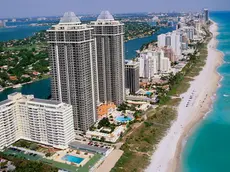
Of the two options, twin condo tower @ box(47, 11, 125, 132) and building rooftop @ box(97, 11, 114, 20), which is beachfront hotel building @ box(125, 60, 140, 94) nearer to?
building rooftop @ box(97, 11, 114, 20)

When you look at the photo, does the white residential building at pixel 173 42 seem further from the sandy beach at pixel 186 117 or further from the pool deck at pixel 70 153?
the pool deck at pixel 70 153

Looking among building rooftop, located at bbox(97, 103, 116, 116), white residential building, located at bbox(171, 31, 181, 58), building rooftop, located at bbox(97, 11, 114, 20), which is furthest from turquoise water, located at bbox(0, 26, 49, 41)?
building rooftop, located at bbox(97, 103, 116, 116)

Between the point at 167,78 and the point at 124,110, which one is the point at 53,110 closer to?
the point at 124,110

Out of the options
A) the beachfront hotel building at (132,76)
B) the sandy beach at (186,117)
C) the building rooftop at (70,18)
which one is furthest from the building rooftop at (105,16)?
the sandy beach at (186,117)

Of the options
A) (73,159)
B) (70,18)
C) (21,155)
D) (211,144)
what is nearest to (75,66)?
(70,18)

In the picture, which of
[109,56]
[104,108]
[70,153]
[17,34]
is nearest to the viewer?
[70,153]

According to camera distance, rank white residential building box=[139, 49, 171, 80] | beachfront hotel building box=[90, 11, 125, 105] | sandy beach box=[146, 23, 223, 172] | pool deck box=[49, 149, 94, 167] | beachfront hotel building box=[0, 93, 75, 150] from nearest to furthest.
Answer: pool deck box=[49, 149, 94, 167] → sandy beach box=[146, 23, 223, 172] → beachfront hotel building box=[0, 93, 75, 150] → beachfront hotel building box=[90, 11, 125, 105] → white residential building box=[139, 49, 171, 80]

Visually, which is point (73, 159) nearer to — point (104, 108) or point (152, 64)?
point (104, 108)
